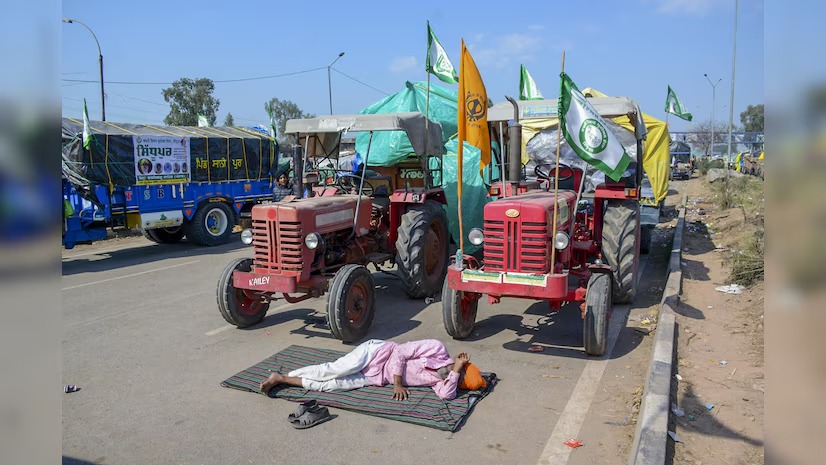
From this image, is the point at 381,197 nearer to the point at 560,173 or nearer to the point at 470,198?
the point at 560,173

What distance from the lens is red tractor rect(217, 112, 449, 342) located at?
631 cm

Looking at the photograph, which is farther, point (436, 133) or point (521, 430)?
point (436, 133)

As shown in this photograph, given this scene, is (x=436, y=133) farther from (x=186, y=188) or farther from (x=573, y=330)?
(x=186, y=188)

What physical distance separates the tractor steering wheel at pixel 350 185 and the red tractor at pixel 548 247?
188 centimetres

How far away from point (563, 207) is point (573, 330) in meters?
1.47

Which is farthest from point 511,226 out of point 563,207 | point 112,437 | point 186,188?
point 186,188

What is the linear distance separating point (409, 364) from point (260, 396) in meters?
1.34

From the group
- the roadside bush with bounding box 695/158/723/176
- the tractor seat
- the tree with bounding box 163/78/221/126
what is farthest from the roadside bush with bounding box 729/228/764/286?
the tree with bounding box 163/78/221/126

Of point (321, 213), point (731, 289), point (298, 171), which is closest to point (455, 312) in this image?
point (321, 213)

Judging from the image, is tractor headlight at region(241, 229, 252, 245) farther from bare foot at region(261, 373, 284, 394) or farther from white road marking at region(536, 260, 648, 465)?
white road marking at region(536, 260, 648, 465)

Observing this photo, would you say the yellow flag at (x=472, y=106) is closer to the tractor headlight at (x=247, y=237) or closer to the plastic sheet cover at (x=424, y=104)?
the tractor headlight at (x=247, y=237)

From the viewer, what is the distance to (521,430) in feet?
14.3

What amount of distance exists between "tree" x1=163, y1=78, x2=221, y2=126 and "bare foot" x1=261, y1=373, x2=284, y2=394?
3915 cm

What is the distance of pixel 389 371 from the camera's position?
5.13 metres
